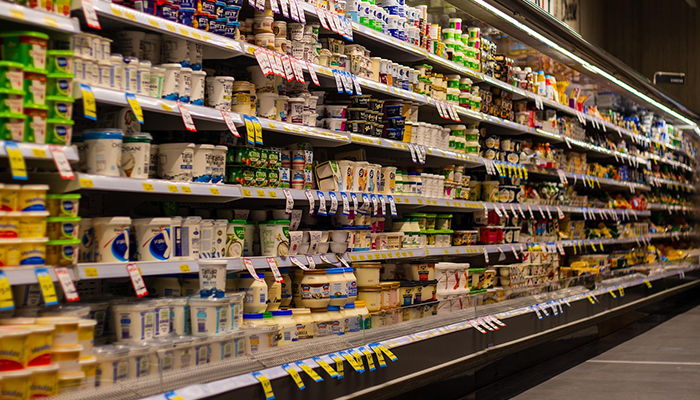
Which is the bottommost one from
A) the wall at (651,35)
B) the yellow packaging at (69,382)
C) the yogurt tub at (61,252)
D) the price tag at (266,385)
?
the price tag at (266,385)

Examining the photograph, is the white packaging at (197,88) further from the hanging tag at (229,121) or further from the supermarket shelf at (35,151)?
the supermarket shelf at (35,151)

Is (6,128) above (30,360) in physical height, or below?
above

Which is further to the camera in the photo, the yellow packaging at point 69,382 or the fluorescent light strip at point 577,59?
the fluorescent light strip at point 577,59

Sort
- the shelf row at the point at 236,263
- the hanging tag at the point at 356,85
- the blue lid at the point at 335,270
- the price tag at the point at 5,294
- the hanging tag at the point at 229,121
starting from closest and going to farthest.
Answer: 1. the price tag at the point at 5,294
2. the shelf row at the point at 236,263
3. the hanging tag at the point at 229,121
4. the blue lid at the point at 335,270
5. the hanging tag at the point at 356,85

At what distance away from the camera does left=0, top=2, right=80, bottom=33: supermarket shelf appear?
2.31 metres

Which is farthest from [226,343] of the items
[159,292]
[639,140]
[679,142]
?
[679,142]

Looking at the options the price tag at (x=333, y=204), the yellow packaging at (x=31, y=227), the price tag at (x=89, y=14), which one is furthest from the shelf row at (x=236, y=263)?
the price tag at (x=89, y=14)

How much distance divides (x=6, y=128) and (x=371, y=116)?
7.90 feet

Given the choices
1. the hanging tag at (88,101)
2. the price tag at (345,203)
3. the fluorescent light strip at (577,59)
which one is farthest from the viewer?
the fluorescent light strip at (577,59)

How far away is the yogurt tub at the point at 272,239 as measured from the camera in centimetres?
363

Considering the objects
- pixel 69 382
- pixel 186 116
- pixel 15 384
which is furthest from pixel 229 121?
pixel 15 384

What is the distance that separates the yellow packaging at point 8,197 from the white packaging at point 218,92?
114cm

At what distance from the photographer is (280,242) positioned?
364cm

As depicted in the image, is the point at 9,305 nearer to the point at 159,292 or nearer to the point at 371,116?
the point at 159,292
